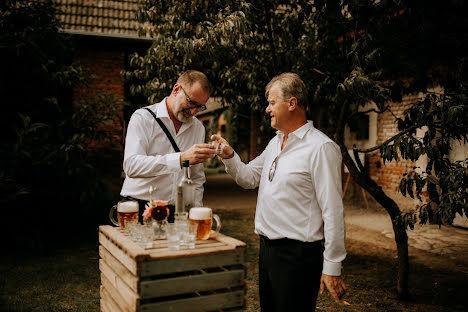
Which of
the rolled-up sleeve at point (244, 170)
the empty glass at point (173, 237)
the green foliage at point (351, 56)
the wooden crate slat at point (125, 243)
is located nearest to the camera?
the wooden crate slat at point (125, 243)

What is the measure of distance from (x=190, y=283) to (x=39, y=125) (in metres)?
4.65

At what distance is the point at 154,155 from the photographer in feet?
9.91

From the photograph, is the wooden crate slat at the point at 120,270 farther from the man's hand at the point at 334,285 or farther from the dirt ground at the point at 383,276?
the dirt ground at the point at 383,276

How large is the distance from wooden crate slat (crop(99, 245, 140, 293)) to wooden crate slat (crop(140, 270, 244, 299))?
6 centimetres

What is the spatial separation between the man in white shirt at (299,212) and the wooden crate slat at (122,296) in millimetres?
836

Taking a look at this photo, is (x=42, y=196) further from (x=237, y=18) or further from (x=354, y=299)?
(x=354, y=299)

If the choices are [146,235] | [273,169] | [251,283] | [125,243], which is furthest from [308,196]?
[251,283]

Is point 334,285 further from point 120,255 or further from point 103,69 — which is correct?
point 103,69

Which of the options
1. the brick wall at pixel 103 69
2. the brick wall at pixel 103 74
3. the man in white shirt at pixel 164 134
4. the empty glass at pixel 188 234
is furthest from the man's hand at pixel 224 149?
the brick wall at pixel 103 69

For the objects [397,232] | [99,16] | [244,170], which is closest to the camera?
[244,170]

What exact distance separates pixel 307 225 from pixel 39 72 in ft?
18.3

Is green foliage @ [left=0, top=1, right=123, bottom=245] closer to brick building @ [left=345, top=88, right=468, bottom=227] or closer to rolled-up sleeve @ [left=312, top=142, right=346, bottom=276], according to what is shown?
rolled-up sleeve @ [left=312, top=142, right=346, bottom=276]

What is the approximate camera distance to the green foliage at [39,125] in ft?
19.2

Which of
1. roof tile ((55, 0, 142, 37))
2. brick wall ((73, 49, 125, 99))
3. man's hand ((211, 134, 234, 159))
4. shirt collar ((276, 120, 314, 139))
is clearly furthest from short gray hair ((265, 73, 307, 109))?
brick wall ((73, 49, 125, 99))
